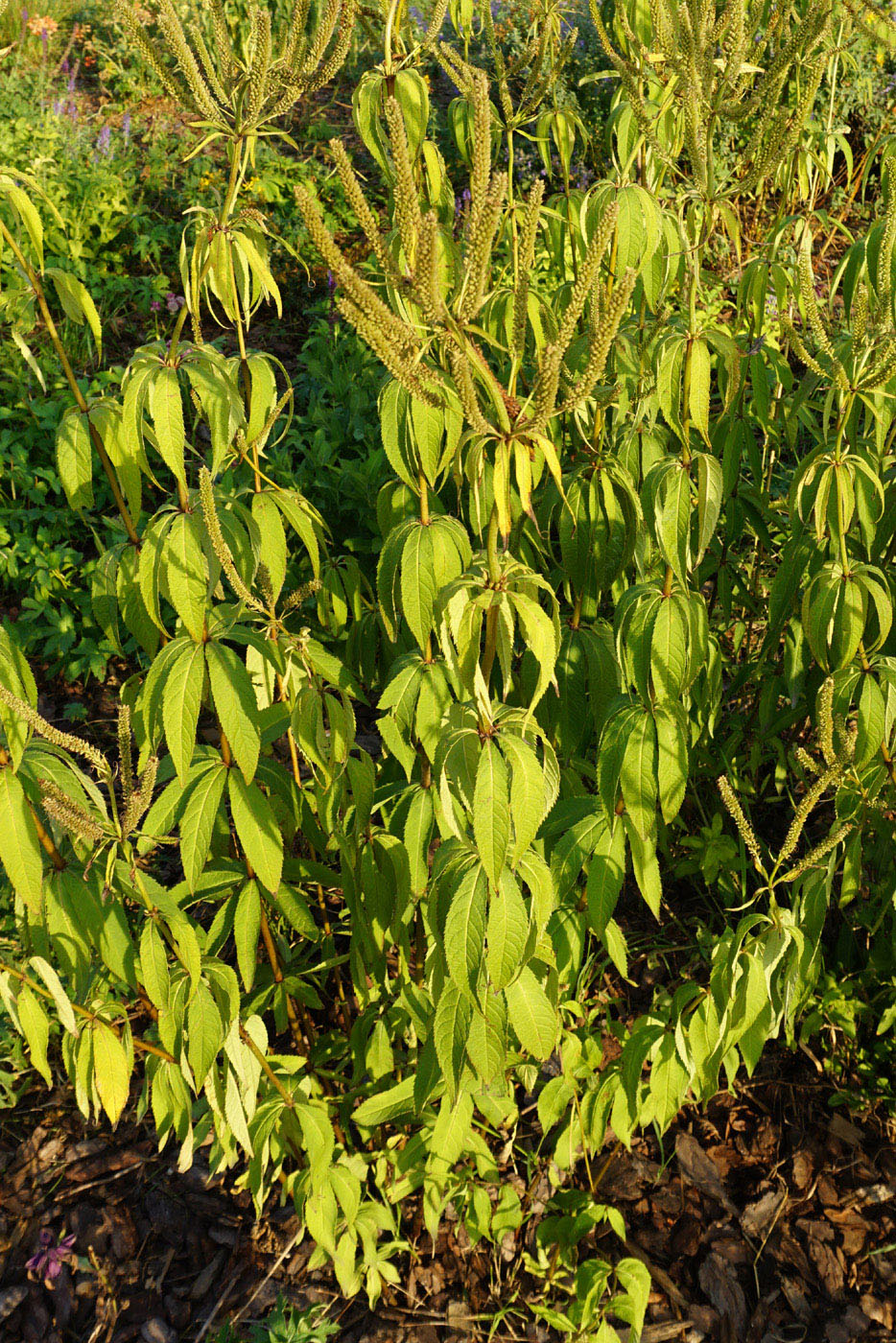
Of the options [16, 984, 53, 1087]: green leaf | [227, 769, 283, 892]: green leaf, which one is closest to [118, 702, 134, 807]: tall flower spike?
[227, 769, 283, 892]: green leaf

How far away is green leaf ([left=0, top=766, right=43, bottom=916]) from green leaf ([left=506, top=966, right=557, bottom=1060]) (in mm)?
838

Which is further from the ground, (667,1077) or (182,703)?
(182,703)

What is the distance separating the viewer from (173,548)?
1757mm

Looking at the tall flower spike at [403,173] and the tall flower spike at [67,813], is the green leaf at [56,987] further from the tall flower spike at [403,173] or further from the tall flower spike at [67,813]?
the tall flower spike at [403,173]

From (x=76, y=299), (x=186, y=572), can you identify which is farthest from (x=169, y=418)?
(x=76, y=299)

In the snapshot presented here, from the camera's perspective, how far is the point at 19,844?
1.60m

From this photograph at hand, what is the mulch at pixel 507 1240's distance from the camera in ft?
7.73

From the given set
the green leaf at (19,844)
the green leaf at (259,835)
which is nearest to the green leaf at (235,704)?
the green leaf at (259,835)

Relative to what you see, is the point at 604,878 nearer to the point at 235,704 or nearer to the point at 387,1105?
the point at 387,1105

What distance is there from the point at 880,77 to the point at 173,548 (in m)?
6.25

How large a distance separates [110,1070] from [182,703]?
2.29 feet

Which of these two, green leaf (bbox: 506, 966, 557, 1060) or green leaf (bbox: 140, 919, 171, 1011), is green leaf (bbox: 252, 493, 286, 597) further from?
green leaf (bbox: 506, 966, 557, 1060)

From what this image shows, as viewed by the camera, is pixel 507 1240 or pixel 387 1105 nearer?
pixel 387 1105

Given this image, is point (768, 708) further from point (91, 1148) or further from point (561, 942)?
point (91, 1148)
